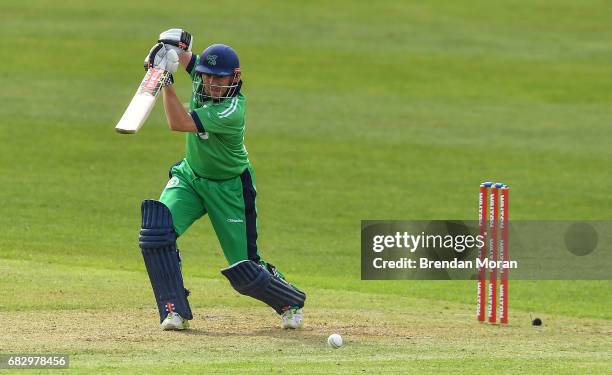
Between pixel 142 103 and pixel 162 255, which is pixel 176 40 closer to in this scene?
pixel 142 103

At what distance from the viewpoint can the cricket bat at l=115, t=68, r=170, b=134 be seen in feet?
28.9

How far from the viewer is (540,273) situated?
14.3 m

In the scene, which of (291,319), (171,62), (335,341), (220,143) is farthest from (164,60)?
(335,341)

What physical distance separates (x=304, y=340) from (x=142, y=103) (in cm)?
224

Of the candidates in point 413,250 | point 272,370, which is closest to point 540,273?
point 413,250

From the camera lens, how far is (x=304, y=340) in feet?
32.1

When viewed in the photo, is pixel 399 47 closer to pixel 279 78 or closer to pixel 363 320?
pixel 279 78

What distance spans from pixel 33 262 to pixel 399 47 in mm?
16143

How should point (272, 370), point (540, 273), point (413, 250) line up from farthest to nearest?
point (540, 273)
point (413, 250)
point (272, 370)
